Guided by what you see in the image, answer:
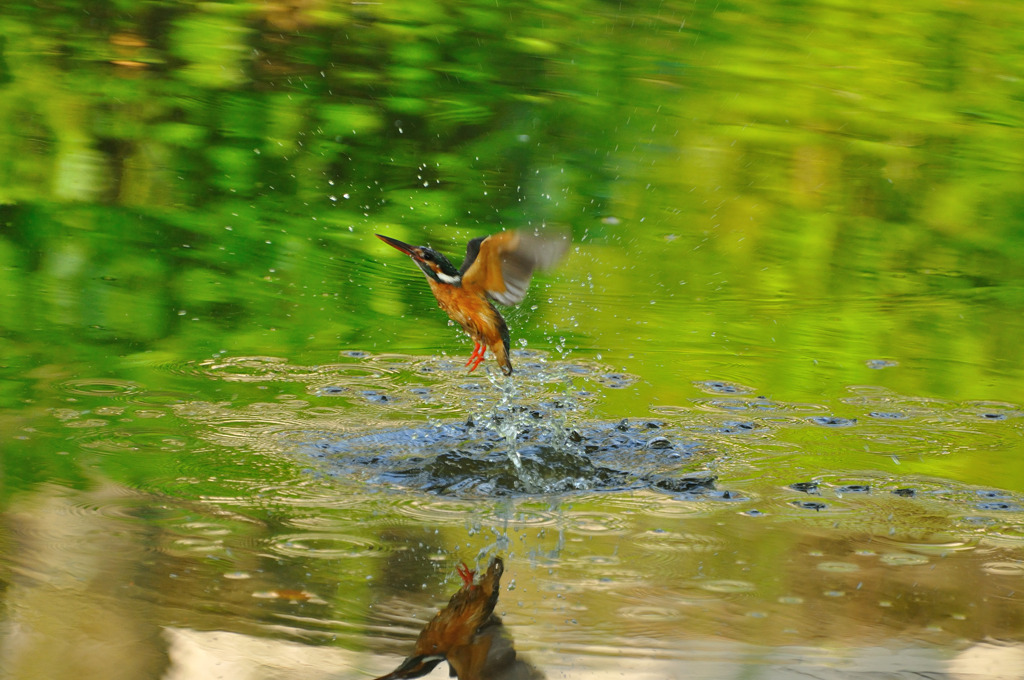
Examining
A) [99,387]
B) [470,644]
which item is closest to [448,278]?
[99,387]

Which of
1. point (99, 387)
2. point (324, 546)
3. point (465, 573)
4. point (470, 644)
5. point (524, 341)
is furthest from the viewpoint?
point (524, 341)

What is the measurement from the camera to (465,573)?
2695 mm

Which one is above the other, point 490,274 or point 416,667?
point 490,274

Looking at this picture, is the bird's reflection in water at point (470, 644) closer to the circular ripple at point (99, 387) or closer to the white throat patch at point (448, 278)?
the white throat patch at point (448, 278)

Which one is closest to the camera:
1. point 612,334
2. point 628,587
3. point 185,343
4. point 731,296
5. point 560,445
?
point 628,587

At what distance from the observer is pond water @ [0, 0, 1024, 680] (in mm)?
2578

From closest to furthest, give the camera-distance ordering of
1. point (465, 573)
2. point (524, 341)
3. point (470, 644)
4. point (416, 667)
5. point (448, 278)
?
point (416, 667)
point (470, 644)
point (465, 573)
point (448, 278)
point (524, 341)

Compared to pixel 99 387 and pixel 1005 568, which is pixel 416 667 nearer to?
pixel 1005 568

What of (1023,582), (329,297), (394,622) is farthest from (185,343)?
(1023,582)

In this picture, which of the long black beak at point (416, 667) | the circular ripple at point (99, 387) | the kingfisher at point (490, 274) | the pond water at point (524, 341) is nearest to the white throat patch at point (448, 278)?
the kingfisher at point (490, 274)

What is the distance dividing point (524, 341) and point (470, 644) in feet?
7.94

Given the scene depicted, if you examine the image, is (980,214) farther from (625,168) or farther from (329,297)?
(329,297)

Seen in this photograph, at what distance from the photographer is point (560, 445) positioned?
11.7 feet

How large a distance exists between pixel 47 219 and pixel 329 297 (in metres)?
1.53
